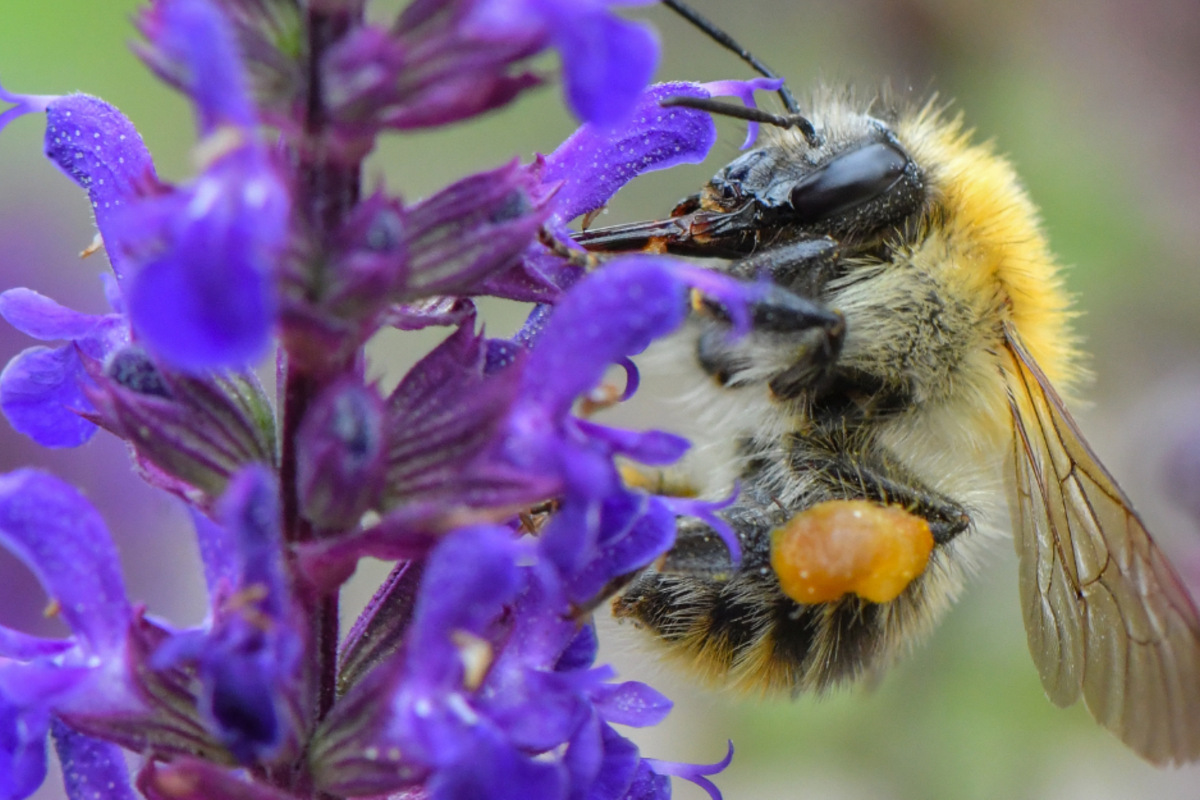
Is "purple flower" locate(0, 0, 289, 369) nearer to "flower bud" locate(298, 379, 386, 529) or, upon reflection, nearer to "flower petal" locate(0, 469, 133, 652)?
"flower bud" locate(298, 379, 386, 529)

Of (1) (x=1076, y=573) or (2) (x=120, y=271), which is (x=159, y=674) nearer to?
(2) (x=120, y=271)

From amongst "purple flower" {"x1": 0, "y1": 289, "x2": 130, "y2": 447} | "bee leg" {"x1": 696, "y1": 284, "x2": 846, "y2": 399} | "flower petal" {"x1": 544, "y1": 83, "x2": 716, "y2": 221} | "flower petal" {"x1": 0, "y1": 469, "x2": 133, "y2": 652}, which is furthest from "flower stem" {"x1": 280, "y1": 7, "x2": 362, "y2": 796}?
"bee leg" {"x1": 696, "y1": 284, "x2": 846, "y2": 399}

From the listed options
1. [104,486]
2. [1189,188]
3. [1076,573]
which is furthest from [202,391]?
[1189,188]

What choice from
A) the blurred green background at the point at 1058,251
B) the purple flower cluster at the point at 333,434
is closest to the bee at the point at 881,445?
the purple flower cluster at the point at 333,434

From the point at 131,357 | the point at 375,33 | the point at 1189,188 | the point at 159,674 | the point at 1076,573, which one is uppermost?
the point at 1189,188

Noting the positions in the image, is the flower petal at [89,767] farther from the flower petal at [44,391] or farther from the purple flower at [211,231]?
the purple flower at [211,231]

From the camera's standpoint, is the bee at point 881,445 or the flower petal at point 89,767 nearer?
the flower petal at point 89,767

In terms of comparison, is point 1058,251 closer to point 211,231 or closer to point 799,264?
point 799,264
